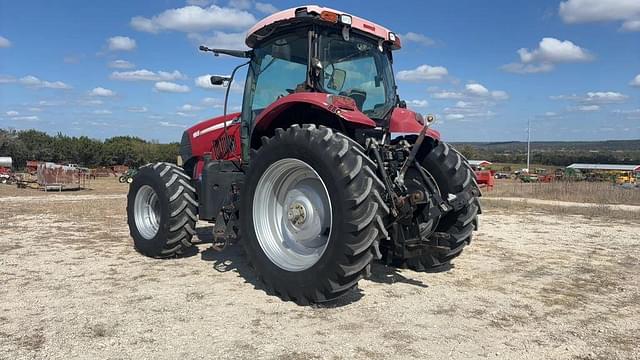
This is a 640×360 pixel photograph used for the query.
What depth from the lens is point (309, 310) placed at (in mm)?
4590

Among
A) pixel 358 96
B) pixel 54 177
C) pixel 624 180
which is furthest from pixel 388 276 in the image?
pixel 624 180

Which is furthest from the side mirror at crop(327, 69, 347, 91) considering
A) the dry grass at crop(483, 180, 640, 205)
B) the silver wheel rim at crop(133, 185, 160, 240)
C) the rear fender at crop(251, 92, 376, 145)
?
the dry grass at crop(483, 180, 640, 205)

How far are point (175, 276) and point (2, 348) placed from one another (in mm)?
2274

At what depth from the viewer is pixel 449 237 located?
548 centimetres

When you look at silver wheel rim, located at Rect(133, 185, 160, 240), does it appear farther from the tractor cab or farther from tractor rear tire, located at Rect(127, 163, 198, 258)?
the tractor cab

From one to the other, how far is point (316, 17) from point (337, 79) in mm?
704

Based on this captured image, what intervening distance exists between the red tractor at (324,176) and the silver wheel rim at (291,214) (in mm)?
12

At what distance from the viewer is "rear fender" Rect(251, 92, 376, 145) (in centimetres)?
473

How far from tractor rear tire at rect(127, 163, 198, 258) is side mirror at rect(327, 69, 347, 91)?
8.31 ft

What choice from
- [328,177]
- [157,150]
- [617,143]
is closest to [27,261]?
[328,177]

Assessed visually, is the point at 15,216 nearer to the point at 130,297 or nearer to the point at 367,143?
the point at 130,297

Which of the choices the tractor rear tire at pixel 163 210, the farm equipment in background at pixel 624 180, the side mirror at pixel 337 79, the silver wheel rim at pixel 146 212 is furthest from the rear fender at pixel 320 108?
the farm equipment in background at pixel 624 180

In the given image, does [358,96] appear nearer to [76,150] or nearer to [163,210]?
[163,210]

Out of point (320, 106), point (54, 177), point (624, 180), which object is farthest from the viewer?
point (624, 180)
